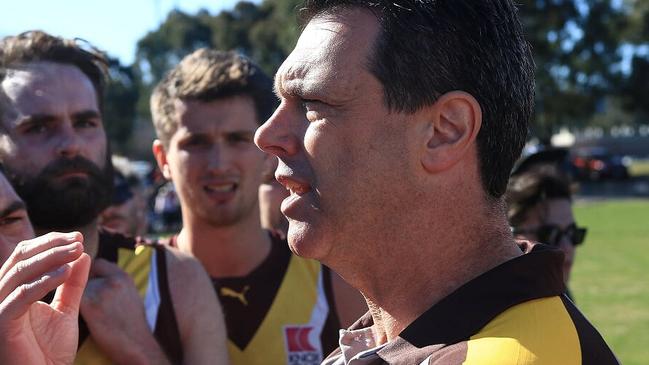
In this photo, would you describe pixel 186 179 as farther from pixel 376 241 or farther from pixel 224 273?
pixel 376 241

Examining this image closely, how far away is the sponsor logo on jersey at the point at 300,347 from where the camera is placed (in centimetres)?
370

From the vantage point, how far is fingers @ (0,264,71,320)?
6.88ft

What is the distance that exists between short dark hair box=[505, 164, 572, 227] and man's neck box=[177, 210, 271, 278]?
175cm

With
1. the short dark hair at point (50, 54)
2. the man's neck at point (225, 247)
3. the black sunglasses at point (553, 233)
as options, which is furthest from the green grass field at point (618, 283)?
the short dark hair at point (50, 54)

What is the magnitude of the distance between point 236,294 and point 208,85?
0.97 meters

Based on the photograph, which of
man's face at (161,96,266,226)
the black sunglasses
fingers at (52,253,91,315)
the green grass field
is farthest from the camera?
the green grass field

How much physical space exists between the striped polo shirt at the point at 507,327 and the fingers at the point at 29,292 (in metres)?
0.77

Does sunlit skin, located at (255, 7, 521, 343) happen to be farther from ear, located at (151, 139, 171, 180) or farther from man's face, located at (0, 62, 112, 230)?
ear, located at (151, 139, 171, 180)

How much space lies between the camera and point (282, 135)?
1.99 m

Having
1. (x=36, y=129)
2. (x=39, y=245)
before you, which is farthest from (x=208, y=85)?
(x=39, y=245)

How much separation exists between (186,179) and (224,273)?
1.54 feet

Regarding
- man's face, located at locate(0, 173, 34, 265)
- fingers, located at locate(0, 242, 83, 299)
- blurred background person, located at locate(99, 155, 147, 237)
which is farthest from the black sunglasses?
fingers, located at locate(0, 242, 83, 299)

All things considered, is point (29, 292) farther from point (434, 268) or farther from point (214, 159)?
point (214, 159)

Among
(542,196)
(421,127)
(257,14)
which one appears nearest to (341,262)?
(421,127)
